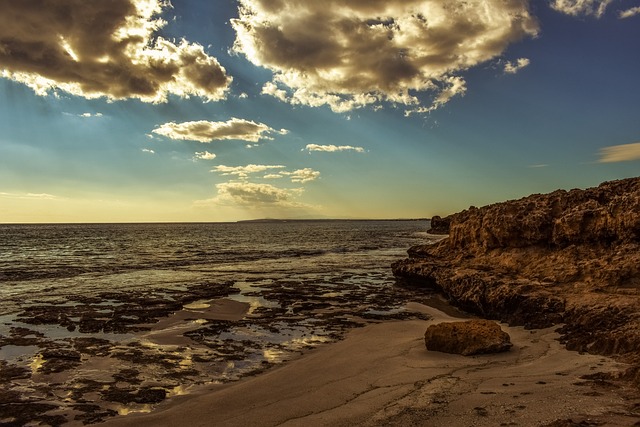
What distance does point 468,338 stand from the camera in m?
10.1

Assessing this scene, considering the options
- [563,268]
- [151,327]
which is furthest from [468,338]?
[151,327]

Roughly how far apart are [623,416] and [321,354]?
287 inches

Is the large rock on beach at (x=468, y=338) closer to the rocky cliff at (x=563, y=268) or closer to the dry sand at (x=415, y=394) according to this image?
the dry sand at (x=415, y=394)

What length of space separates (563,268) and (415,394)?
33.7ft

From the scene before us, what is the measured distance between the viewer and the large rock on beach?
32.7 feet

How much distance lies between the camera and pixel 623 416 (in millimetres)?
5738

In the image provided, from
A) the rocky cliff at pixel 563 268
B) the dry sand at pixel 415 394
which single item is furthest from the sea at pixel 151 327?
the rocky cliff at pixel 563 268

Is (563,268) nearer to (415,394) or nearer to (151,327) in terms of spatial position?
(415,394)

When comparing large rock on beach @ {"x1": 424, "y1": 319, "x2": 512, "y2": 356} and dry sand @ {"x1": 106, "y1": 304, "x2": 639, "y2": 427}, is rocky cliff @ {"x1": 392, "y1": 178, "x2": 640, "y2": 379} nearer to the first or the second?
dry sand @ {"x1": 106, "y1": 304, "x2": 639, "y2": 427}


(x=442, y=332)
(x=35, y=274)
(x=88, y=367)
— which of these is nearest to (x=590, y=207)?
(x=442, y=332)

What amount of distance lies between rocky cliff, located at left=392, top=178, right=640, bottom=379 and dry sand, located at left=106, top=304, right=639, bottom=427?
126 centimetres

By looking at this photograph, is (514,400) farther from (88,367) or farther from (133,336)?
(133,336)

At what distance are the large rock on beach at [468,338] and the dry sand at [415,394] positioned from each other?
22 centimetres

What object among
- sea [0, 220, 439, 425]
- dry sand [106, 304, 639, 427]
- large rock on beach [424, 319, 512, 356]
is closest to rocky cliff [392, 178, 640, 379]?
dry sand [106, 304, 639, 427]
